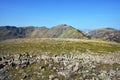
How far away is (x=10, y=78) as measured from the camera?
100 ft

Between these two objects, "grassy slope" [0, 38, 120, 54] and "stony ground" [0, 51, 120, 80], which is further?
"grassy slope" [0, 38, 120, 54]

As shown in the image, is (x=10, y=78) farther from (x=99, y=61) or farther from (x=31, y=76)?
(x=99, y=61)

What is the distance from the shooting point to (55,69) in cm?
3400

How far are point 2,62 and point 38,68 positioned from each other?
6749mm

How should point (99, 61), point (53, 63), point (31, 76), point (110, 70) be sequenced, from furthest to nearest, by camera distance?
point (99, 61) → point (53, 63) → point (110, 70) → point (31, 76)

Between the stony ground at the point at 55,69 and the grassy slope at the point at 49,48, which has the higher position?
the grassy slope at the point at 49,48

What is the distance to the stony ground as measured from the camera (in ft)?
101

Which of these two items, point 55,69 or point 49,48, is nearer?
point 55,69

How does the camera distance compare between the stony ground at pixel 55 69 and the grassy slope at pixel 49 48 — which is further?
the grassy slope at pixel 49 48

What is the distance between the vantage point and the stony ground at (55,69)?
3083 cm

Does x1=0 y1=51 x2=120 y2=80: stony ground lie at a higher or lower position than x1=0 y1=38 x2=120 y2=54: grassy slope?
lower

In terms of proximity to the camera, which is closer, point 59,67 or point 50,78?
point 50,78

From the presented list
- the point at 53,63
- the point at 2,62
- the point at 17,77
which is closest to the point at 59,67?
the point at 53,63

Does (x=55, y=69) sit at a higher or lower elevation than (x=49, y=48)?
lower
